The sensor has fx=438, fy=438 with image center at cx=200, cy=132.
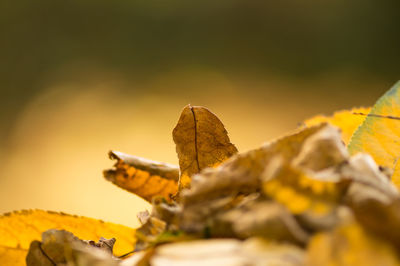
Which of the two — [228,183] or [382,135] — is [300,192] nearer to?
[228,183]

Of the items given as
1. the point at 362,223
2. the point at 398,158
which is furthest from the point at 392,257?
the point at 398,158

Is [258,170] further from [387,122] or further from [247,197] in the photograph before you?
[387,122]

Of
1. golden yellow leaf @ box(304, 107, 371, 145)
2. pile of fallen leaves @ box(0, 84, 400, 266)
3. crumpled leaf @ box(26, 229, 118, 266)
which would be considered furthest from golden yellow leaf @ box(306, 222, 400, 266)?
golden yellow leaf @ box(304, 107, 371, 145)

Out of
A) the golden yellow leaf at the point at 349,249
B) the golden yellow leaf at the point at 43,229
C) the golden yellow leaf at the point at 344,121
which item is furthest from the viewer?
the golden yellow leaf at the point at 344,121

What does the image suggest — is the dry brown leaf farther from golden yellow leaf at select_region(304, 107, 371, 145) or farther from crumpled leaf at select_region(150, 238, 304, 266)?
golden yellow leaf at select_region(304, 107, 371, 145)

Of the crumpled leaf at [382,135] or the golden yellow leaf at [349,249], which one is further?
the crumpled leaf at [382,135]

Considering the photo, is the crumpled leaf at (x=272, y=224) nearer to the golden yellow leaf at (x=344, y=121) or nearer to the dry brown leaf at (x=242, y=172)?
the dry brown leaf at (x=242, y=172)

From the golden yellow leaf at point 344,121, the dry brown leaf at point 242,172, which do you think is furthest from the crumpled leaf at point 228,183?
the golden yellow leaf at point 344,121
